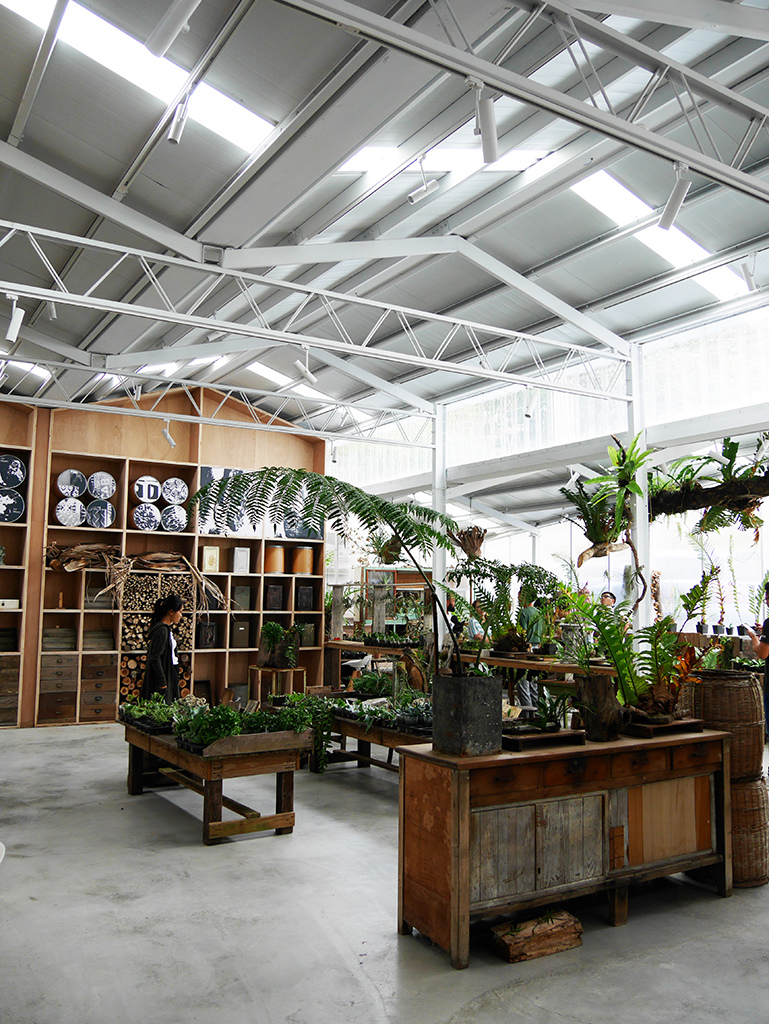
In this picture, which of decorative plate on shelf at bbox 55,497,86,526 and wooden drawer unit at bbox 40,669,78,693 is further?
decorative plate on shelf at bbox 55,497,86,526

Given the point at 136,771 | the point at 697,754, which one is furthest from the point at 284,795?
the point at 697,754

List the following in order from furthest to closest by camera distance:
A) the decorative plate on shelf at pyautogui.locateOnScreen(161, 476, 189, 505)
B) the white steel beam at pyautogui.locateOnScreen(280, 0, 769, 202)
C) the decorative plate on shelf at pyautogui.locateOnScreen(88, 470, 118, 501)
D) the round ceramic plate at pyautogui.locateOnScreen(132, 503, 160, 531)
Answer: the decorative plate on shelf at pyautogui.locateOnScreen(161, 476, 189, 505) < the round ceramic plate at pyautogui.locateOnScreen(132, 503, 160, 531) < the decorative plate on shelf at pyautogui.locateOnScreen(88, 470, 118, 501) < the white steel beam at pyautogui.locateOnScreen(280, 0, 769, 202)

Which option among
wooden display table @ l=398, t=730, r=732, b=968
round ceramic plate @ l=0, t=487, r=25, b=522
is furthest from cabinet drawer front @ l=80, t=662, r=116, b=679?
wooden display table @ l=398, t=730, r=732, b=968

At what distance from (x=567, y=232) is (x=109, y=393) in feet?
21.5

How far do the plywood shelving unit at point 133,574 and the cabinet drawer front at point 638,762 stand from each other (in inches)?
284

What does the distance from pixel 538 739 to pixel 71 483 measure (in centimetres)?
804

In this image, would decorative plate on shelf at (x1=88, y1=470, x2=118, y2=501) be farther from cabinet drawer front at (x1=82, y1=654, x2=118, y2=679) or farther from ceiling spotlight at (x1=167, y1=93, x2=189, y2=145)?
ceiling spotlight at (x1=167, y1=93, x2=189, y2=145)

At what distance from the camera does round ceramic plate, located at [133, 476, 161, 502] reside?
412 inches

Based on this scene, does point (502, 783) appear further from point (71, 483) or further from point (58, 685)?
point (71, 483)

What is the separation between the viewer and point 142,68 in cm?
486

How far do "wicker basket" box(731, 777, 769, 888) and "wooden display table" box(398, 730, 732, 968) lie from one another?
167mm

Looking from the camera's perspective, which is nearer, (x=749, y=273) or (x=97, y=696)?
(x=749, y=273)

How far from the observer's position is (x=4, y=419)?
9.97 meters

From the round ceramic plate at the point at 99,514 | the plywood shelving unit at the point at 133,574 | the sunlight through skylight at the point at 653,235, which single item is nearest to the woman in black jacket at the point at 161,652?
the plywood shelving unit at the point at 133,574
